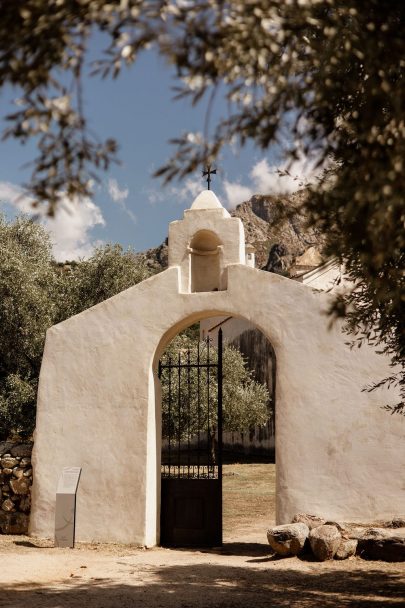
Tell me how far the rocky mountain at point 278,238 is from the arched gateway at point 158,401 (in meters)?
1.07

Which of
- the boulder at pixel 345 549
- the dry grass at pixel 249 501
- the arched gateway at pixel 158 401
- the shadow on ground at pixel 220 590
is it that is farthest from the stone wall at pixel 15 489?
the boulder at pixel 345 549

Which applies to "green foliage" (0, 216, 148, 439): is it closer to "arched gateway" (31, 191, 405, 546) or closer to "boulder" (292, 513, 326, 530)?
"arched gateway" (31, 191, 405, 546)

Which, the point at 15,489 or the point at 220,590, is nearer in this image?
the point at 220,590

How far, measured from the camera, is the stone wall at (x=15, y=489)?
40.7 ft

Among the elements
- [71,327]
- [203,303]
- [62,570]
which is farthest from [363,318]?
[71,327]

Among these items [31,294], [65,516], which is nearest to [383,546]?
[65,516]

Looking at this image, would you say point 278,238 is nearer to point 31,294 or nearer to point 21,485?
point 21,485

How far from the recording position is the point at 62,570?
9.89 meters

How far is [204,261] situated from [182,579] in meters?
5.60

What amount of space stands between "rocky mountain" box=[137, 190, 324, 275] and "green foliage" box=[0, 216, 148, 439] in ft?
7.43

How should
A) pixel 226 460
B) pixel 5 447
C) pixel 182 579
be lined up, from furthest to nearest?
pixel 226 460 → pixel 5 447 → pixel 182 579

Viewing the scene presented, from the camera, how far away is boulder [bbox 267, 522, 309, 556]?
33.6 feet

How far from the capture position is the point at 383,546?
1002cm

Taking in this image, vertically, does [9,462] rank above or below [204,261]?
below
